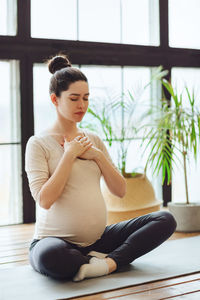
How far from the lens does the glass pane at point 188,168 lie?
4555 millimetres

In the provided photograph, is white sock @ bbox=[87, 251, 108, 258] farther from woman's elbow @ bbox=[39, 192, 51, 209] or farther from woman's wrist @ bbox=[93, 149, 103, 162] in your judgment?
woman's wrist @ bbox=[93, 149, 103, 162]

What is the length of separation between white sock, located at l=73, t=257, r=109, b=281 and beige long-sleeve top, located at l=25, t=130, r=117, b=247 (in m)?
0.15

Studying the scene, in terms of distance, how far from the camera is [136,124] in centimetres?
405

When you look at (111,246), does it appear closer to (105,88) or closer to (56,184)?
(56,184)

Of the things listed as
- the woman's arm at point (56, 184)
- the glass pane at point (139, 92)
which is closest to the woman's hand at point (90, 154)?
the woman's arm at point (56, 184)

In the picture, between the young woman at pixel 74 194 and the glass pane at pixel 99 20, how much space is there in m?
1.55

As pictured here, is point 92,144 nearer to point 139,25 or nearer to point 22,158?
point 22,158

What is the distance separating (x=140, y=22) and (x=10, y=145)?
1632mm

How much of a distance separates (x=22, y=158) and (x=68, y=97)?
1.47m

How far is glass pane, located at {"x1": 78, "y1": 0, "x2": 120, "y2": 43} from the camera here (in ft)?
13.3

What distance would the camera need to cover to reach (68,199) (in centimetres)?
249

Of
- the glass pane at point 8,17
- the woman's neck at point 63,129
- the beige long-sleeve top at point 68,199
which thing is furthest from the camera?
the glass pane at point 8,17

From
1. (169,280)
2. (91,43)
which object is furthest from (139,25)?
(169,280)

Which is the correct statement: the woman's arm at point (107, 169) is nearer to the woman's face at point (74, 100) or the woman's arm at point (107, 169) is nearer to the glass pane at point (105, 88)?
the woman's face at point (74, 100)
